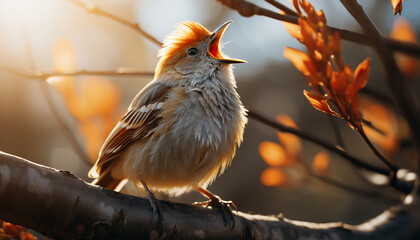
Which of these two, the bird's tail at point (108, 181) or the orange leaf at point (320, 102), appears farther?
the bird's tail at point (108, 181)

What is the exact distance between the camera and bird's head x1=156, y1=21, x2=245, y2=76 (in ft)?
8.77

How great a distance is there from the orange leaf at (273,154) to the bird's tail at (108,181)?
1.09 metres

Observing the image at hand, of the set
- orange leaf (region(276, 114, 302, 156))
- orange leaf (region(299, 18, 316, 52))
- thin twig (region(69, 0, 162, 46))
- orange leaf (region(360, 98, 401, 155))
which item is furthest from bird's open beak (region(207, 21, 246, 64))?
orange leaf (region(299, 18, 316, 52))

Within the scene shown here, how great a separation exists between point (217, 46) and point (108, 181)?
1240mm

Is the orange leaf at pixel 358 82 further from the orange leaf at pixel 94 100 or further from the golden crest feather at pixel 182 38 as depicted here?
the golden crest feather at pixel 182 38

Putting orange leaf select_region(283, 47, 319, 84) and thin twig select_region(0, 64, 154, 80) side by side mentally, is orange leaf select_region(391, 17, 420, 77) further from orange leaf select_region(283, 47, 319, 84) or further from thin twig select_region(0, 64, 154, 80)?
thin twig select_region(0, 64, 154, 80)

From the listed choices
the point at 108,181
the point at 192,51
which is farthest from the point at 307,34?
the point at 108,181

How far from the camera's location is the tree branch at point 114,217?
1381 mm

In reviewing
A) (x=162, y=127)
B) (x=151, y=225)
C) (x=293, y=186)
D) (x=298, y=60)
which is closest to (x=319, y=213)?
(x=293, y=186)

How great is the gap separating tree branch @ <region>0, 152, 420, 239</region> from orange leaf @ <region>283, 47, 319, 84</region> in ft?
3.07

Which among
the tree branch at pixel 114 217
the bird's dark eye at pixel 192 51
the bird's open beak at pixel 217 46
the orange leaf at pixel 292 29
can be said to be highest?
the bird's open beak at pixel 217 46

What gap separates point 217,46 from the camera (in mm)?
2859

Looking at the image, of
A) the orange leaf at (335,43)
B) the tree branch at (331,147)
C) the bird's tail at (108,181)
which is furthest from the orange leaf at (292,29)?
the bird's tail at (108,181)

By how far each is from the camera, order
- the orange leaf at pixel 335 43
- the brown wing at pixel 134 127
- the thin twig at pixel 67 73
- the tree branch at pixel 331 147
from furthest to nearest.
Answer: the brown wing at pixel 134 127 → the thin twig at pixel 67 73 → the tree branch at pixel 331 147 → the orange leaf at pixel 335 43
